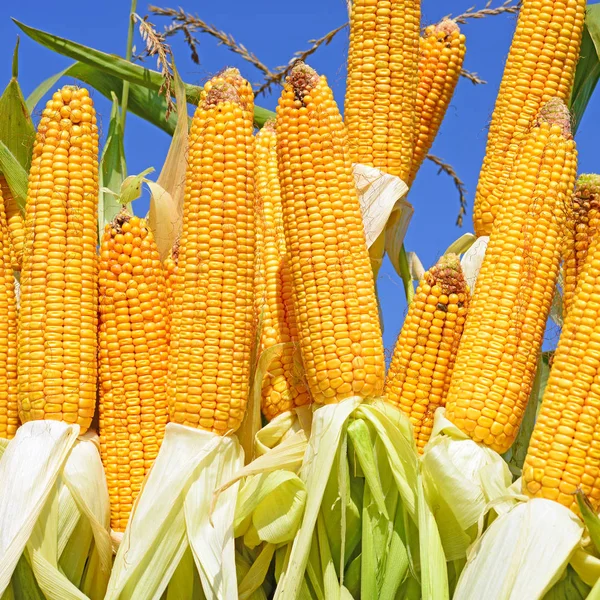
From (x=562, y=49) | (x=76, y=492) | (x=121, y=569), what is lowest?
(x=121, y=569)

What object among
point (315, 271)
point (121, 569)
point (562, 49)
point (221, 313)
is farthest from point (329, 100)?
point (121, 569)

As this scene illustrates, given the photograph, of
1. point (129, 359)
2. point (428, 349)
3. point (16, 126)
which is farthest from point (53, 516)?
point (16, 126)

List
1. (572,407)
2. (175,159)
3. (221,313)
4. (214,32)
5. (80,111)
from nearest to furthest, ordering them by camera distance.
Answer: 1. (572,407)
2. (221,313)
3. (80,111)
4. (175,159)
5. (214,32)

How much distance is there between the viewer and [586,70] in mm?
3910

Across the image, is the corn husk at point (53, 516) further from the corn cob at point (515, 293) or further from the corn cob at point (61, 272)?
the corn cob at point (515, 293)

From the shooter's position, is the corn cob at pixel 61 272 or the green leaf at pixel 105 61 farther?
the green leaf at pixel 105 61

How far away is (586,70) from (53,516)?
Answer: 3.00m

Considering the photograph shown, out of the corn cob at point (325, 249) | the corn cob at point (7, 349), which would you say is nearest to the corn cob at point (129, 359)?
the corn cob at point (7, 349)

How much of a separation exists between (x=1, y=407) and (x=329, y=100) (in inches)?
58.4

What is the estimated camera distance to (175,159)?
130 inches

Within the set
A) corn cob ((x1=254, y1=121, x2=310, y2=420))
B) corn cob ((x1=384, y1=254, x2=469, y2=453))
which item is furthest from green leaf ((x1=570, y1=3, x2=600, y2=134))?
corn cob ((x1=254, y1=121, x2=310, y2=420))

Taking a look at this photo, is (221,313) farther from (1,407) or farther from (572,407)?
(572,407)

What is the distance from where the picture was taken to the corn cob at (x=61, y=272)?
8.85 ft

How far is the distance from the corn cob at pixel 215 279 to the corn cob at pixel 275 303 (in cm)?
16
